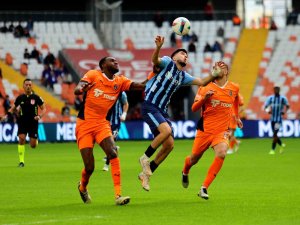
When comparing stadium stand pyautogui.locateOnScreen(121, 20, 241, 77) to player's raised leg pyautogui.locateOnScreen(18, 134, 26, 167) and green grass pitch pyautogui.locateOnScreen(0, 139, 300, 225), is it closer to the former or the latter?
green grass pitch pyautogui.locateOnScreen(0, 139, 300, 225)

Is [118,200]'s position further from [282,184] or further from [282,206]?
[282,184]

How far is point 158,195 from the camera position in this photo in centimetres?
1677

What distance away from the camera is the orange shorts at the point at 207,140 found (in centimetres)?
1661

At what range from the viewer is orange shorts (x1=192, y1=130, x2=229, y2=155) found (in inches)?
654

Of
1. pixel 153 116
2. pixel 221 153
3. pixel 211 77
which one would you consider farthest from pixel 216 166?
pixel 211 77

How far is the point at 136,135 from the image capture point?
147 ft

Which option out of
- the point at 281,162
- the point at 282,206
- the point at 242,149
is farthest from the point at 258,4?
the point at 282,206

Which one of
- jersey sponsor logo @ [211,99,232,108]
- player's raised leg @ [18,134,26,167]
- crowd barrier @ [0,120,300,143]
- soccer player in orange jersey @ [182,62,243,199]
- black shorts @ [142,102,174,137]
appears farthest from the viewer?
crowd barrier @ [0,120,300,143]

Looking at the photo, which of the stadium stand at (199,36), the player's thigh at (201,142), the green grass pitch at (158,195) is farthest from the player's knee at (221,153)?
the stadium stand at (199,36)

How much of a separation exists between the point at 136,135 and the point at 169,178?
23.7 metres

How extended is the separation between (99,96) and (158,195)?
2361 mm

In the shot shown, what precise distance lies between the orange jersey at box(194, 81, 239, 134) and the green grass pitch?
46.3 inches

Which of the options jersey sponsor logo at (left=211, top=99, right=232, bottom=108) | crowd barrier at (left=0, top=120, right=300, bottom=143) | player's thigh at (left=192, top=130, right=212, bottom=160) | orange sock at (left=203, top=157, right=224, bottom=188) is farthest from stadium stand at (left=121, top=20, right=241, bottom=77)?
orange sock at (left=203, top=157, right=224, bottom=188)

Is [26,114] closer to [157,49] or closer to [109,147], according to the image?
[109,147]
